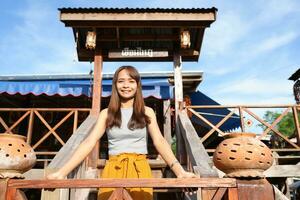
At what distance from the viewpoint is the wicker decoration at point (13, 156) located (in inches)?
67.9

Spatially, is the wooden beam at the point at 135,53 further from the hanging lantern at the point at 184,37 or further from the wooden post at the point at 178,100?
the hanging lantern at the point at 184,37

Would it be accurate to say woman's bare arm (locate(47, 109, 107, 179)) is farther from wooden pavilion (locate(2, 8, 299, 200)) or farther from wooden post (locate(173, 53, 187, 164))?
wooden post (locate(173, 53, 187, 164))

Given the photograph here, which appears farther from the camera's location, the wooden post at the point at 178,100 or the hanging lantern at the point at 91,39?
the hanging lantern at the point at 91,39

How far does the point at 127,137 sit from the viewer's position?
209cm

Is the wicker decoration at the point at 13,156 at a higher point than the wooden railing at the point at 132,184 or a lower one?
higher

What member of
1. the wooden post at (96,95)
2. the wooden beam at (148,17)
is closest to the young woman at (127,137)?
the wooden post at (96,95)

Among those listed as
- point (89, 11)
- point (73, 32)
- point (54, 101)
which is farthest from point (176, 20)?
point (54, 101)

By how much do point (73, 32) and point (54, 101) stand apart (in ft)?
13.7

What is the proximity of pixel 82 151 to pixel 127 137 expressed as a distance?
13.7 inches

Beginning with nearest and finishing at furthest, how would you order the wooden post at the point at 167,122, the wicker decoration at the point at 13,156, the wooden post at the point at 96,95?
the wicker decoration at the point at 13,156 < the wooden post at the point at 96,95 < the wooden post at the point at 167,122

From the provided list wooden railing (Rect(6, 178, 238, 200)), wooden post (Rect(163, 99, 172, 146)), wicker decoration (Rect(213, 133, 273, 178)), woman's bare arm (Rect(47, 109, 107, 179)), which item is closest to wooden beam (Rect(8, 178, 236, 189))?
wooden railing (Rect(6, 178, 238, 200))

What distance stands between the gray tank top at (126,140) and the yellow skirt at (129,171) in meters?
0.04

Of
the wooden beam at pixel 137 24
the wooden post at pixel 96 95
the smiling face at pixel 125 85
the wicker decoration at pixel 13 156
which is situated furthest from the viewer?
the wooden beam at pixel 137 24

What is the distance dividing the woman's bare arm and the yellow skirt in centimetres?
20
